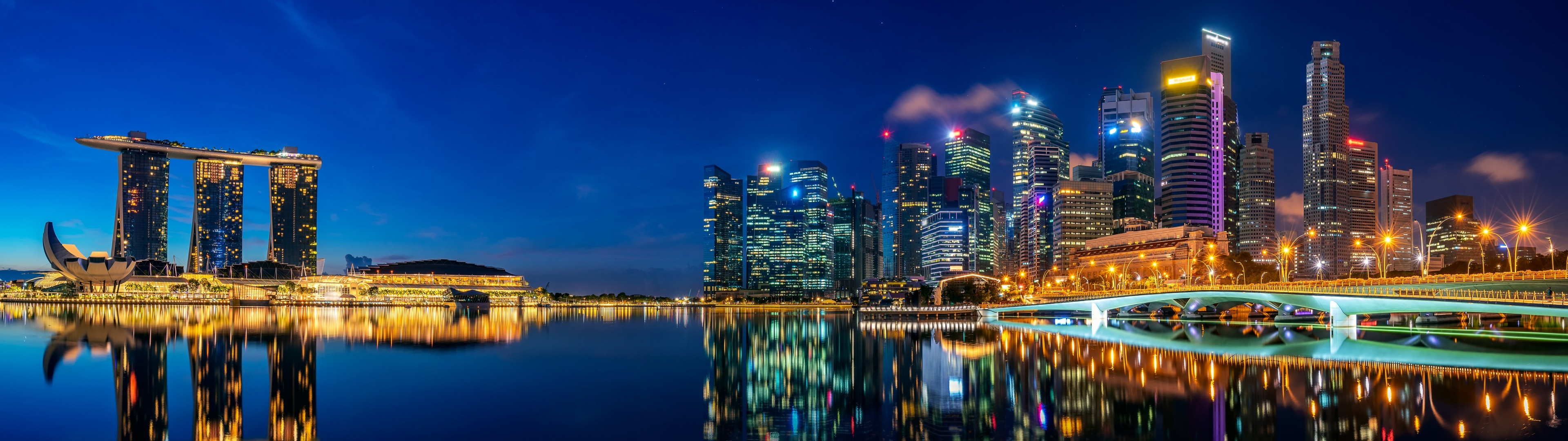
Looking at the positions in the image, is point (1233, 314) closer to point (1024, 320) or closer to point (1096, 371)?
point (1024, 320)

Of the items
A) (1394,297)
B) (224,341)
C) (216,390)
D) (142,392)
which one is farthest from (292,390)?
(1394,297)

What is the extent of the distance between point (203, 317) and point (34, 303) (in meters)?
88.7

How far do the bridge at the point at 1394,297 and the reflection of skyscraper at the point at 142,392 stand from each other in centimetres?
7253

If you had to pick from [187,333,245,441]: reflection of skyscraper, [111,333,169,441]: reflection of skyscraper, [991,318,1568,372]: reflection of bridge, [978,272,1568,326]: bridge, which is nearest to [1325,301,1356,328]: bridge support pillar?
[978,272,1568,326]: bridge

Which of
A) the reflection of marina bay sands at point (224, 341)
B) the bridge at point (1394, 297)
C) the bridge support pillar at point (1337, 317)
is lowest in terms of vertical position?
the reflection of marina bay sands at point (224, 341)

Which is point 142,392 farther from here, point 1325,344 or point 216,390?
point 1325,344

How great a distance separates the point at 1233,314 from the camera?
390 feet

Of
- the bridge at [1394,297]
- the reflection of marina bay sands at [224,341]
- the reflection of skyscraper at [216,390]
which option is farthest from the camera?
the bridge at [1394,297]

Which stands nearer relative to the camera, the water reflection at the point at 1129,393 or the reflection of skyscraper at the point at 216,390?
the water reflection at the point at 1129,393

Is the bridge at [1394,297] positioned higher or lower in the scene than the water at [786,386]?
higher

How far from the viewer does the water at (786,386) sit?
29.2 metres

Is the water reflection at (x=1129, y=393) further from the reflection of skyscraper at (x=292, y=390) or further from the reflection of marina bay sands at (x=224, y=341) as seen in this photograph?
the reflection of marina bay sands at (x=224, y=341)

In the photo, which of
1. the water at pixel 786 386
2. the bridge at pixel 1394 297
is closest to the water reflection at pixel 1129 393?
the water at pixel 786 386

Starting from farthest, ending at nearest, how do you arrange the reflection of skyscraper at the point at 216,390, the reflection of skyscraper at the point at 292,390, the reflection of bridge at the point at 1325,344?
the reflection of bridge at the point at 1325,344
the reflection of skyscraper at the point at 292,390
the reflection of skyscraper at the point at 216,390
